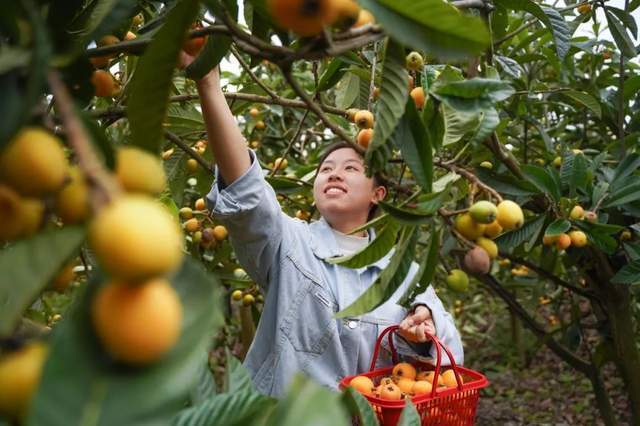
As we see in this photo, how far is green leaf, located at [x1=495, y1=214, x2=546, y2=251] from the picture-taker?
159 centimetres

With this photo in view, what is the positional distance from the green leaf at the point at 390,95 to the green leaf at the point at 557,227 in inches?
38.2

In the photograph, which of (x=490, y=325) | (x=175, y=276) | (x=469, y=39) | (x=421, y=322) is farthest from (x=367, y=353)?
(x=490, y=325)

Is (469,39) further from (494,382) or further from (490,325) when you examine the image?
(490,325)

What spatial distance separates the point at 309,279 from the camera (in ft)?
5.52

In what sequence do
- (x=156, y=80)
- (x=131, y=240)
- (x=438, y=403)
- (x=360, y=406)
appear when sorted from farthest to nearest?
(x=438, y=403) < (x=360, y=406) < (x=156, y=80) < (x=131, y=240)

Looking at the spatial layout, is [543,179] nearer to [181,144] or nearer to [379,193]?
[379,193]

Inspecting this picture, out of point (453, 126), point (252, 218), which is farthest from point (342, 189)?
point (453, 126)

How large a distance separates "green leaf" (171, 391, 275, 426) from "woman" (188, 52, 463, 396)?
909mm

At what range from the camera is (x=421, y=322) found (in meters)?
1.62

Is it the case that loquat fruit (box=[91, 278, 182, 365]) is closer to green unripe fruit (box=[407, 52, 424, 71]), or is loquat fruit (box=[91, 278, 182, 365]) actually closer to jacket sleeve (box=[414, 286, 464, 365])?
green unripe fruit (box=[407, 52, 424, 71])

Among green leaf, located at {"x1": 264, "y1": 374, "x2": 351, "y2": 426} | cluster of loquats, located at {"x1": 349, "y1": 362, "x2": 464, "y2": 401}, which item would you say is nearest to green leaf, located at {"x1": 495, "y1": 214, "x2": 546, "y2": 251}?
cluster of loquats, located at {"x1": 349, "y1": 362, "x2": 464, "y2": 401}

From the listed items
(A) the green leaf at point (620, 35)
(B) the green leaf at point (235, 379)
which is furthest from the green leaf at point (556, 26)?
(B) the green leaf at point (235, 379)

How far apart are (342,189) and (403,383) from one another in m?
0.54

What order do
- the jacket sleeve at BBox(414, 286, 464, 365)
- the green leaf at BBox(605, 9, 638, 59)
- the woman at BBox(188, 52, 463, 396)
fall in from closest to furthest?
the woman at BBox(188, 52, 463, 396), the jacket sleeve at BBox(414, 286, 464, 365), the green leaf at BBox(605, 9, 638, 59)
